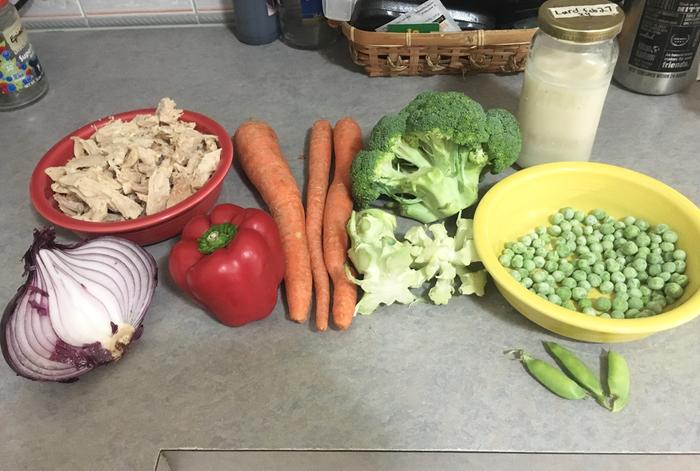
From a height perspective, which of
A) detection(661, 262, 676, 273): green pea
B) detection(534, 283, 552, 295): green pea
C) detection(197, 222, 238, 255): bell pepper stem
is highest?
detection(197, 222, 238, 255): bell pepper stem

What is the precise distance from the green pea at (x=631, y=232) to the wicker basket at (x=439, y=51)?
0.46m

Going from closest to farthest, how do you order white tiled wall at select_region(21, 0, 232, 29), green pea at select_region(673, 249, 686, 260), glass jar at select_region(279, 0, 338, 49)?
green pea at select_region(673, 249, 686, 260), glass jar at select_region(279, 0, 338, 49), white tiled wall at select_region(21, 0, 232, 29)

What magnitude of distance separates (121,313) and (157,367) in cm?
9

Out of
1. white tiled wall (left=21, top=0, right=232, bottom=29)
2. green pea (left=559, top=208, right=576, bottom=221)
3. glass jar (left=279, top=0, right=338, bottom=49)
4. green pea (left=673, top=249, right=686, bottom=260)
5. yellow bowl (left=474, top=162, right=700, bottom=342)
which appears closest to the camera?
yellow bowl (left=474, top=162, right=700, bottom=342)

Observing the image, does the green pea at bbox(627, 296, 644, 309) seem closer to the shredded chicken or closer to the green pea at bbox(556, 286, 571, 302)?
the green pea at bbox(556, 286, 571, 302)

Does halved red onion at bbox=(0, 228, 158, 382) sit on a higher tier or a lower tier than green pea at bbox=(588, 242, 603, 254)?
higher

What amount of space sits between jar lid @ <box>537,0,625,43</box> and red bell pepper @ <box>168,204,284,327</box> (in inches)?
20.0

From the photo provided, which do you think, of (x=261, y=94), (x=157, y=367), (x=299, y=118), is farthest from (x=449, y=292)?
(x=261, y=94)

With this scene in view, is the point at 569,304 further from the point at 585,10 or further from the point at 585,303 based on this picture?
the point at 585,10

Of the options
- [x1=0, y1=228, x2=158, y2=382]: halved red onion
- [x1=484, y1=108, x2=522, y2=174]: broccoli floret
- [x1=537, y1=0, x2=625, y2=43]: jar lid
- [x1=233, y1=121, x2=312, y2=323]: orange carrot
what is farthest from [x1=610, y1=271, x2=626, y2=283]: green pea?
[x1=0, y1=228, x2=158, y2=382]: halved red onion

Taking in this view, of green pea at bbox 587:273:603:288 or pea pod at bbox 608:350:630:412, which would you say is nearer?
pea pod at bbox 608:350:630:412

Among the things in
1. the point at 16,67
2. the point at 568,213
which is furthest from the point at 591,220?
the point at 16,67

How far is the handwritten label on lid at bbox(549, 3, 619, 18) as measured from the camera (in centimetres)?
90

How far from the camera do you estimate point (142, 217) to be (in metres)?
0.94
